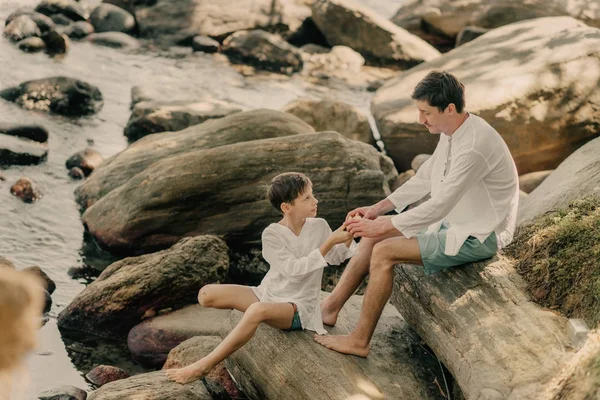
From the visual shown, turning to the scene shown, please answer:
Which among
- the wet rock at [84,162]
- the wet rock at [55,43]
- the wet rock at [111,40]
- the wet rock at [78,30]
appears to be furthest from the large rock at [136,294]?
the wet rock at [78,30]

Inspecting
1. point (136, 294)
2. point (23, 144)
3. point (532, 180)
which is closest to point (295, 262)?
point (136, 294)

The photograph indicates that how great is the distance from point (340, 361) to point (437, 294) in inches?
31.0

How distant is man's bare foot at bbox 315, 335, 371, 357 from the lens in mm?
5648

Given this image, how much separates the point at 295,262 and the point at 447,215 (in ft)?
3.69

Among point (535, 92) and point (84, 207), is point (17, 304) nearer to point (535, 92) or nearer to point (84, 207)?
point (84, 207)

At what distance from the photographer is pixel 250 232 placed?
890cm

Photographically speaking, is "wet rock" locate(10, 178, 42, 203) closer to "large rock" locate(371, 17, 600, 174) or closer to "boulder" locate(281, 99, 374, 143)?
"boulder" locate(281, 99, 374, 143)

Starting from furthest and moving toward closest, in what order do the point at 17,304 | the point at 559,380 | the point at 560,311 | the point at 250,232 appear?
the point at 250,232 < the point at 560,311 < the point at 559,380 < the point at 17,304

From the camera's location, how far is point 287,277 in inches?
225

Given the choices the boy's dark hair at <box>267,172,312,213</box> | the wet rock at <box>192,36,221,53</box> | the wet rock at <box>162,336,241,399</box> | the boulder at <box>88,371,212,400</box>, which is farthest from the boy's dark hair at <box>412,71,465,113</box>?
the wet rock at <box>192,36,221,53</box>

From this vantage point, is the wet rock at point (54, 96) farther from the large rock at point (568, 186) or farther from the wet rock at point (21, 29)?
the large rock at point (568, 186)

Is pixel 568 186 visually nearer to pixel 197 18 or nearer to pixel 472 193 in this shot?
pixel 472 193

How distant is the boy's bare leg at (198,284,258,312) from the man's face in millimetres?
1675

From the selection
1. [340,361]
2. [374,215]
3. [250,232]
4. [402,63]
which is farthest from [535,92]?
[402,63]
